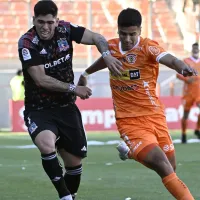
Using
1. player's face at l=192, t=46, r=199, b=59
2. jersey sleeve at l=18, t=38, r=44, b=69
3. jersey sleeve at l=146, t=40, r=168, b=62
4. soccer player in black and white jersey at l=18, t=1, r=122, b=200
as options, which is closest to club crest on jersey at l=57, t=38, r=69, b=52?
soccer player in black and white jersey at l=18, t=1, r=122, b=200

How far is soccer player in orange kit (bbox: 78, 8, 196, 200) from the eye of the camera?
7.46 meters

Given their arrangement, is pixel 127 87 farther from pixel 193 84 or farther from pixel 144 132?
pixel 193 84

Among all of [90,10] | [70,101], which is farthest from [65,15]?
[70,101]

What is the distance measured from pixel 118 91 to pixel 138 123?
0.42 metres

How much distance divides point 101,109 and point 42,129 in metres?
15.0

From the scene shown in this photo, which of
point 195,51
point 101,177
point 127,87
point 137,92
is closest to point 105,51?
point 127,87

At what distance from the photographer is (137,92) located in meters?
7.71

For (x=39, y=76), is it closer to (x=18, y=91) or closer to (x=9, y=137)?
(x=9, y=137)

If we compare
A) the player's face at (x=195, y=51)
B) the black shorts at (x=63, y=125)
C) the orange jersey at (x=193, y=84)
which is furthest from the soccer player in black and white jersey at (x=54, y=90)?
the orange jersey at (x=193, y=84)

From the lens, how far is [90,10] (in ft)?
85.1

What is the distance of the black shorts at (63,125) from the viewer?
786 centimetres

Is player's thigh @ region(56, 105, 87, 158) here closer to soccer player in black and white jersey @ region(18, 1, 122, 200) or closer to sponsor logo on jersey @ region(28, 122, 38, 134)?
soccer player in black and white jersey @ region(18, 1, 122, 200)

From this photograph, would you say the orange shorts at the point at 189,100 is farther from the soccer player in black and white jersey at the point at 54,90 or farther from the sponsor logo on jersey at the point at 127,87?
the sponsor logo on jersey at the point at 127,87

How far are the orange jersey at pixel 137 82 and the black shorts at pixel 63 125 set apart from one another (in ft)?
1.93
